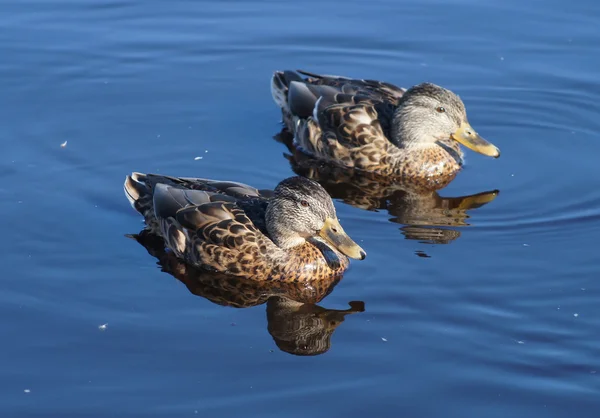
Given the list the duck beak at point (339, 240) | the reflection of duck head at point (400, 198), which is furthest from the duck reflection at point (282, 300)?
the reflection of duck head at point (400, 198)

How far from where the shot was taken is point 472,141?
1239cm

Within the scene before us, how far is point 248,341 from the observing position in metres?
8.82

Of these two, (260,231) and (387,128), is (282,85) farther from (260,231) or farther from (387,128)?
(260,231)

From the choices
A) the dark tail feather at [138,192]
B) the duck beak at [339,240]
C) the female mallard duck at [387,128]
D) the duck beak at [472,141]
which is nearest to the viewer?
the duck beak at [339,240]

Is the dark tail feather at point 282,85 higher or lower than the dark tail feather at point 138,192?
higher

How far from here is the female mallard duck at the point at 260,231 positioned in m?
9.77

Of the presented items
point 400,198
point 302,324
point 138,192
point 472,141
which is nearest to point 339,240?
point 302,324

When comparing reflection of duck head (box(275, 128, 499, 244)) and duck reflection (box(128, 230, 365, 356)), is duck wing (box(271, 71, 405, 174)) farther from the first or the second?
duck reflection (box(128, 230, 365, 356))

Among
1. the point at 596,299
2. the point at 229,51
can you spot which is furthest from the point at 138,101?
the point at 596,299

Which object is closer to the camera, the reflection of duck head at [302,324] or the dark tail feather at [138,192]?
the reflection of duck head at [302,324]

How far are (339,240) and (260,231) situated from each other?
0.84 metres

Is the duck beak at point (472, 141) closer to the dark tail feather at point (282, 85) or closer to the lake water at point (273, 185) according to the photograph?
the lake water at point (273, 185)

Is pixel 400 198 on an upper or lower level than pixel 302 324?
upper

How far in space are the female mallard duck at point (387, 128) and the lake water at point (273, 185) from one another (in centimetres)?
39
